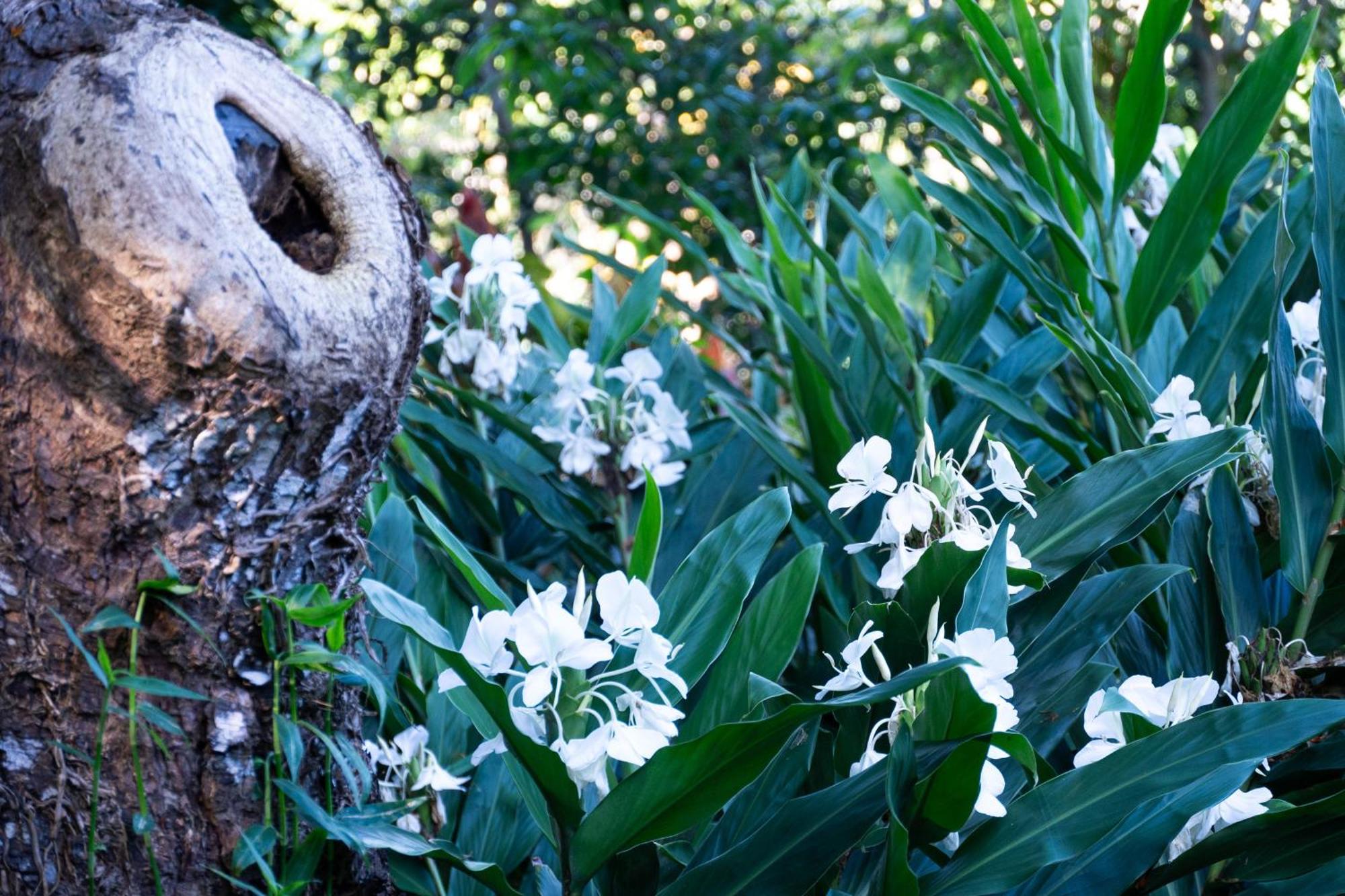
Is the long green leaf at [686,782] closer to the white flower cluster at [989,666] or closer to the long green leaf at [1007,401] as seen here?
the white flower cluster at [989,666]

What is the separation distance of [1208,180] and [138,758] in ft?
3.58

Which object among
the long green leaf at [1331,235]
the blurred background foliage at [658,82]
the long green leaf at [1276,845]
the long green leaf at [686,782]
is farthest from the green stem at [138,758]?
the blurred background foliage at [658,82]

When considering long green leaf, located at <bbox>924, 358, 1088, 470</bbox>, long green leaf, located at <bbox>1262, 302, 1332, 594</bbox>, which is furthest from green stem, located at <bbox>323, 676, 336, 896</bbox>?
long green leaf, located at <bbox>1262, 302, 1332, 594</bbox>

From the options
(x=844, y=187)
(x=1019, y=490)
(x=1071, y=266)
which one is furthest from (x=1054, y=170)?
(x=844, y=187)

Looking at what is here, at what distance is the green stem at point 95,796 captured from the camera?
2.51ft

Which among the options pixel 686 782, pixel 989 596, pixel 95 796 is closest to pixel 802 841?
pixel 686 782

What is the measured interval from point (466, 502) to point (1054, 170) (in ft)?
2.64

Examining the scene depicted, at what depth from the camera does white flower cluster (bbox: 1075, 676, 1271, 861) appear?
78cm

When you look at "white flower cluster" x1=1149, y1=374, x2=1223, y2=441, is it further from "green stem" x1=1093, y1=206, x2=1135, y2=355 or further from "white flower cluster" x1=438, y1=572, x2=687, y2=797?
"white flower cluster" x1=438, y1=572, x2=687, y2=797

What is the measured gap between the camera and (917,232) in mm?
1433

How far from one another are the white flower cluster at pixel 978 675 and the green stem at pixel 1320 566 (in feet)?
1.20

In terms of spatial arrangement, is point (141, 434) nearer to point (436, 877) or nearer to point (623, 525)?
point (436, 877)

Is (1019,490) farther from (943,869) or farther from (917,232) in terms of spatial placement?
(917,232)

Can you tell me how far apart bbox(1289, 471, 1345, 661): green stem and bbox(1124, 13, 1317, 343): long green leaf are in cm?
31
